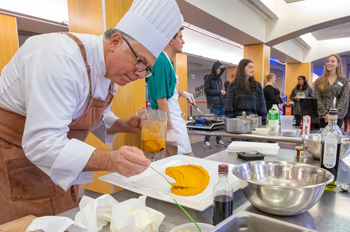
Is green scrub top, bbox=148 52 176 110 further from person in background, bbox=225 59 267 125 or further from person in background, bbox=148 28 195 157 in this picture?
person in background, bbox=225 59 267 125

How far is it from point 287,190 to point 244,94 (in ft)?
8.78

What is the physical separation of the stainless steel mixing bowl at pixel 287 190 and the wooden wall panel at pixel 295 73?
1214 centimetres

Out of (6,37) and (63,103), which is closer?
(63,103)

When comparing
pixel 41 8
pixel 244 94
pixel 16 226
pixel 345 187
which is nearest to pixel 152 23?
pixel 16 226

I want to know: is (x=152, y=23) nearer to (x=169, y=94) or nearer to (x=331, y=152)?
(x=169, y=94)

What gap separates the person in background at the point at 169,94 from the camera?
1970mm

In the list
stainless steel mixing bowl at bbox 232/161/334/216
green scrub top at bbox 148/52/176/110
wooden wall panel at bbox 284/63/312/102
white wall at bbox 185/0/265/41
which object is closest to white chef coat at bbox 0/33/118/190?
stainless steel mixing bowl at bbox 232/161/334/216

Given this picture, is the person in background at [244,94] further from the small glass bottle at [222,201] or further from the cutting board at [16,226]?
the cutting board at [16,226]

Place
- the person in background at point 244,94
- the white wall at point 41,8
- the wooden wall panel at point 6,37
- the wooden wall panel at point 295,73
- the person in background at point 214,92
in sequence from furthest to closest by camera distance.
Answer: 1. the wooden wall panel at point 295,73
2. the person in background at point 214,92
3. the wooden wall panel at point 6,37
4. the white wall at point 41,8
5. the person in background at point 244,94

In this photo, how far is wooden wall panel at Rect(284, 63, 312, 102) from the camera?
38.3 feet

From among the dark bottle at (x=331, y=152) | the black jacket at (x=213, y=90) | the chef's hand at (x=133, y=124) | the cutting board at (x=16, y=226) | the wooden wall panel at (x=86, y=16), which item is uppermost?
the wooden wall panel at (x=86, y=16)

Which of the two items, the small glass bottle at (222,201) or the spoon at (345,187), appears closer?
the small glass bottle at (222,201)

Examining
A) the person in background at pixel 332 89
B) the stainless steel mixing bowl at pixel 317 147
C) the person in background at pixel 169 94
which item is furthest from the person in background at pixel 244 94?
the stainless steel mixing bowl at pixel 317 147

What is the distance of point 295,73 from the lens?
39.3 feet
